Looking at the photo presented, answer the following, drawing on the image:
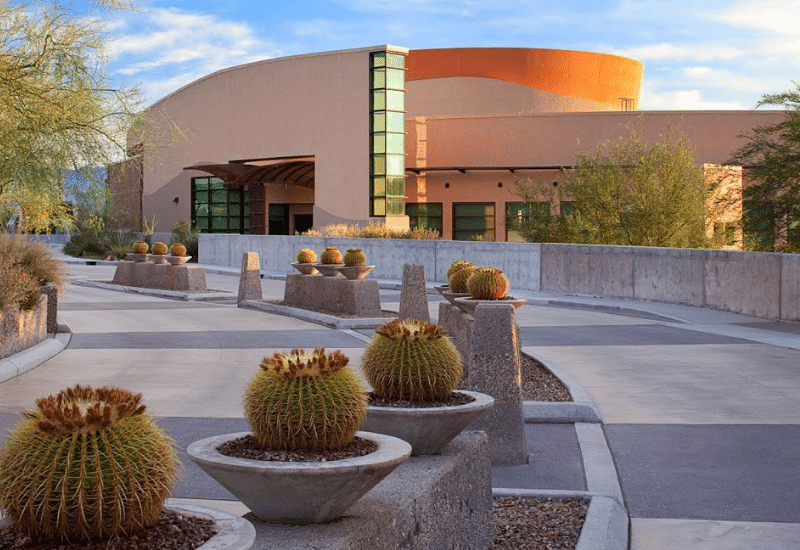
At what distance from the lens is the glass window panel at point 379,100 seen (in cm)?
5522

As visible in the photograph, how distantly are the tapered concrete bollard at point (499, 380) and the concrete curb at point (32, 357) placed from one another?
7.30 meters

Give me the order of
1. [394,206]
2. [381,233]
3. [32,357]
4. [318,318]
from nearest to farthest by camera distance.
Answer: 1. [32,357]
2. [318,318]
3. [381,233]
4. [394,206]

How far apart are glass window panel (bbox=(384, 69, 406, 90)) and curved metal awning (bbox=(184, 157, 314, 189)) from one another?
6.44 meters

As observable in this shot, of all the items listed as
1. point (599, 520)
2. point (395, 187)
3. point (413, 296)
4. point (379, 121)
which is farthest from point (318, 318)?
point (379, 121)

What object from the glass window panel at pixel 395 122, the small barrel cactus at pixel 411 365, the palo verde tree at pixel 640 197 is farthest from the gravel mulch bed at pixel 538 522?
the glass window panel at pixel 395 122

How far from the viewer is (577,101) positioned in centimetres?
6819

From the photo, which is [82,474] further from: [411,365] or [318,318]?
[318,318]

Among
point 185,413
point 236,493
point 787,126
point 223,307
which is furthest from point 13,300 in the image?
point 787,126

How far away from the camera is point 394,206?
56.0 m

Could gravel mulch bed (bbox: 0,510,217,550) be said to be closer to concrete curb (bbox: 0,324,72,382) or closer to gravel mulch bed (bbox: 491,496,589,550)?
gravel mulch bed (bbox: 491,496,589,550)

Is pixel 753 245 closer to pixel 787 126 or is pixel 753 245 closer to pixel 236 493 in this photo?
pixel 787 126

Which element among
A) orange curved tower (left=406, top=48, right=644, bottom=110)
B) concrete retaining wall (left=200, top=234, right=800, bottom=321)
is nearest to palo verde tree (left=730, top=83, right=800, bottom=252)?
concrete retaining wall (left=200, top=234, right=800, bottom=321)

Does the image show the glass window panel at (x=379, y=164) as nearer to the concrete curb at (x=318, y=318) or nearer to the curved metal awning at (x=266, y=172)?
the curved metal awning at (x=266, y=172)

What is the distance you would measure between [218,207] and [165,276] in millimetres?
37066
